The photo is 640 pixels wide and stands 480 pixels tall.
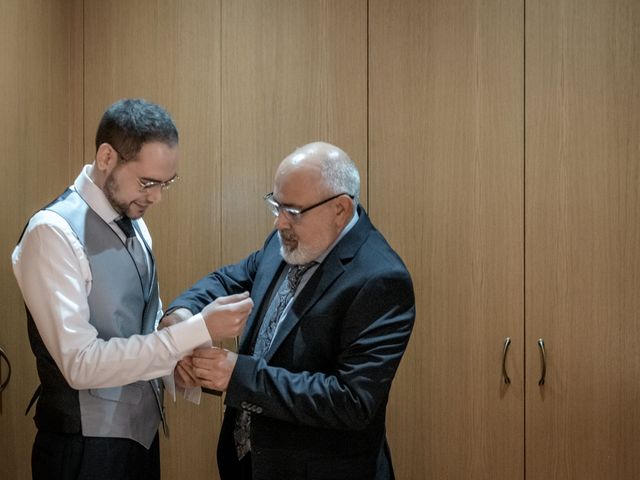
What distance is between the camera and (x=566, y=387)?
2.97m

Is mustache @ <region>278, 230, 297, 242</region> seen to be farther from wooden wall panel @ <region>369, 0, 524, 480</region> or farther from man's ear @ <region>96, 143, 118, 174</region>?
wooden wall panel @ <region>369, 0, 524, 480</region>

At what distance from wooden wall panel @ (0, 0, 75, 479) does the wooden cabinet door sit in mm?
1796

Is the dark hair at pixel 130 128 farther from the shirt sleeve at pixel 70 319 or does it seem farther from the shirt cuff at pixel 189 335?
the shirt cuff at pixel 189 335

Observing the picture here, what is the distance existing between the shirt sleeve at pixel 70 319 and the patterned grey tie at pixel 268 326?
396mm

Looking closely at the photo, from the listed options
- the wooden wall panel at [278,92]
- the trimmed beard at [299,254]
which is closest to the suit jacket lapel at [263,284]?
the trimmed beard at [299,254]

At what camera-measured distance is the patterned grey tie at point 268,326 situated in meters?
2.28

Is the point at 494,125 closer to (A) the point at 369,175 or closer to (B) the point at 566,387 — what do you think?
(A) the point at 369,175

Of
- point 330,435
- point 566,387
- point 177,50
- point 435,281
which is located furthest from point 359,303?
point 177,50

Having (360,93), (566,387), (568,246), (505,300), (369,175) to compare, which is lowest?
(566,387)

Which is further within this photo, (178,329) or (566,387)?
(566,387)

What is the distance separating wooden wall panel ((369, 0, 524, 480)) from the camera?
3004 mm

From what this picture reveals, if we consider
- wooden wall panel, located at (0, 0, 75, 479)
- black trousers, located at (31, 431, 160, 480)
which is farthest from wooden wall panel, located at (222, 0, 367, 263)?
black trousers, located at (31, 431, 160, 480)

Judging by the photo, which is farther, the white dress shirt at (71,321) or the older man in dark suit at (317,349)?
the older man in dark suit at (317,349)

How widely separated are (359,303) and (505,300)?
110 centimetres
